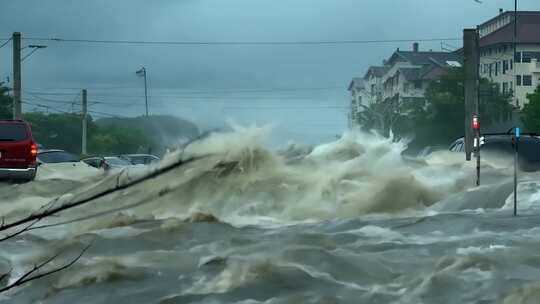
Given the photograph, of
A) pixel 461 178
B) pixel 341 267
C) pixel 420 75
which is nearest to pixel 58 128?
pixel 420 75

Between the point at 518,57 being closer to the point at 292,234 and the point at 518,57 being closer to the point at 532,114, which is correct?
the point at 532,114

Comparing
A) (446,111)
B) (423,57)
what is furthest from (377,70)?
(446,111)

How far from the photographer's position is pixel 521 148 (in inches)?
820

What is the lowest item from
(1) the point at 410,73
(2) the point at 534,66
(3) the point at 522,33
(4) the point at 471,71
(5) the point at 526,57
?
(4) the point at 471,71

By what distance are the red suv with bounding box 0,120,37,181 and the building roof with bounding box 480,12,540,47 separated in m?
83.5

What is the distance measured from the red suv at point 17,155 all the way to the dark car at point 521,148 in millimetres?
9394

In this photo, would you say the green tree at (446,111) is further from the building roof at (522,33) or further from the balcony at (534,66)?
the building roof at (522,33)

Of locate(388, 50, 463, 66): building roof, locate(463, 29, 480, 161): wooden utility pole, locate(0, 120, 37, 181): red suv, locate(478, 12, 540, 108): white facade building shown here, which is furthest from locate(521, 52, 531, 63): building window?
locate(0, 120, 37, 181): red suv

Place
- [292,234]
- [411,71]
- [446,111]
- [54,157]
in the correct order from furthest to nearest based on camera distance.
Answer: [411,71] → [446,111] → [54,157] → [292,234]

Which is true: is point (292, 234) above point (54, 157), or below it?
below

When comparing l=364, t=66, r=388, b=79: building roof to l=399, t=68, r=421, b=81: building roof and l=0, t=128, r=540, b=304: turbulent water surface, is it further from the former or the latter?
l=0, t=128, r=540, b=304: turbulent water surface

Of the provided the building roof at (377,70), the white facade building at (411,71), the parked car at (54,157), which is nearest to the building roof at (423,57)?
the white facade building at (411,71)

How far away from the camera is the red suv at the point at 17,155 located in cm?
2086

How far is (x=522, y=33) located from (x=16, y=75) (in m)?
68.6
